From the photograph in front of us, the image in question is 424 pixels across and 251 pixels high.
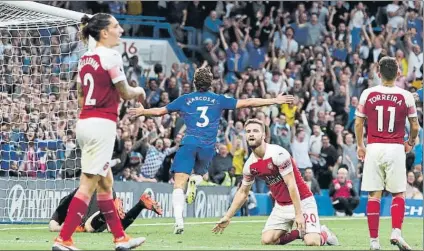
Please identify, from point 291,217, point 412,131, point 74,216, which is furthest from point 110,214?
point 412,131

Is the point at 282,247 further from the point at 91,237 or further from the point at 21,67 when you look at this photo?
the point at 21,67

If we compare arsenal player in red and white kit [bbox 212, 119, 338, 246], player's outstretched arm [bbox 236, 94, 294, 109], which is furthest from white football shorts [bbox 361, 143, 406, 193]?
player's outstretched arm [bbox 236, 94, 294, 109]

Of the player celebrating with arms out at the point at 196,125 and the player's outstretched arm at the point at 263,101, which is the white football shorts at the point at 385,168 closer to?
the player's outstretched arm at the point at 263,101

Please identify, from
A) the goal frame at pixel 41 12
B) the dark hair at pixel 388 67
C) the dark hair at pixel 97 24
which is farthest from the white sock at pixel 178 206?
the dark hair at pixel 97 24

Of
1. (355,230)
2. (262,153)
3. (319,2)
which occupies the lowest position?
(355,230)

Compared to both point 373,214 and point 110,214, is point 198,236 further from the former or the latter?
point 110,214

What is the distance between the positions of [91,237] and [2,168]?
17.3 ft

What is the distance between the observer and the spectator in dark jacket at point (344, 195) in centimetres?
2566

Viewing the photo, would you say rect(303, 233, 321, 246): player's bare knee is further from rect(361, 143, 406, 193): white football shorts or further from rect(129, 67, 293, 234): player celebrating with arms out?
rect(129, 67, 293, 234): player celebrating with arms out

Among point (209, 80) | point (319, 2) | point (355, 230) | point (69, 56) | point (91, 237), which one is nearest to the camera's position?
point (91, 237)

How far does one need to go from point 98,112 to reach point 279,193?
3624 mm

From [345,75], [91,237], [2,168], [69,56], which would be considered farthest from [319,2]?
[91,237]

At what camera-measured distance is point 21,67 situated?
19.4m

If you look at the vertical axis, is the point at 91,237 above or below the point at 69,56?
below
